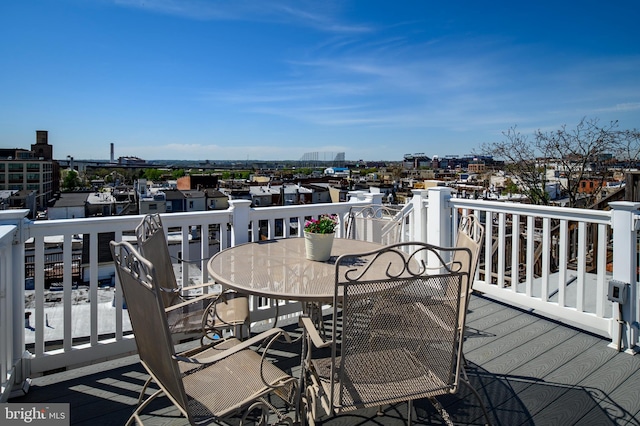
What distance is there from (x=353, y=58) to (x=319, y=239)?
1024 cm

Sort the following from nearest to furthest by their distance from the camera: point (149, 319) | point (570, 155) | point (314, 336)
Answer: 1. point (149, 319)
2. point (314, 336)
3. point (570, 155)

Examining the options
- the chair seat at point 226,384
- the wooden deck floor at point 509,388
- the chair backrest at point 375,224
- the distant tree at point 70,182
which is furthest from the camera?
the distant tree at point 70,182

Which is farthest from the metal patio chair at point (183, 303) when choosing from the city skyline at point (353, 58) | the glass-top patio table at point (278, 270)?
the city skyline at point (353, 58)

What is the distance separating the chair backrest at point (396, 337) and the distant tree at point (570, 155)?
21.8 ft

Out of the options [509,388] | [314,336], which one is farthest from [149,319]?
[509,388]

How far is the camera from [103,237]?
9.56 m

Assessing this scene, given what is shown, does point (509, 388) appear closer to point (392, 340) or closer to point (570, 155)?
point (392, 340)

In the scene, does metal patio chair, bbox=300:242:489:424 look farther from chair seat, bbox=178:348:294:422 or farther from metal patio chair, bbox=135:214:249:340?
metal patio chair, bbox=135:214:249:340

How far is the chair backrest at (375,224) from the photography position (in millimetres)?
3115

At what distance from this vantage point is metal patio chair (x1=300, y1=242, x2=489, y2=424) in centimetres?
129

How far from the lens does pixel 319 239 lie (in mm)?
2246

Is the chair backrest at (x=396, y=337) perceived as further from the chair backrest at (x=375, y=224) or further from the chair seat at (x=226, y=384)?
the chair backrest at (x=375, y=224)

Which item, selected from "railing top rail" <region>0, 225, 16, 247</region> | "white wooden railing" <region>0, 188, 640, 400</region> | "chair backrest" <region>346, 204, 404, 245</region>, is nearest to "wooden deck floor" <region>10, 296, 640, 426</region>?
"white wooden railing" <region>0, 188, 640, 400</region>

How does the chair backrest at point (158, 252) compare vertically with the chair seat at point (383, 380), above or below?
above
